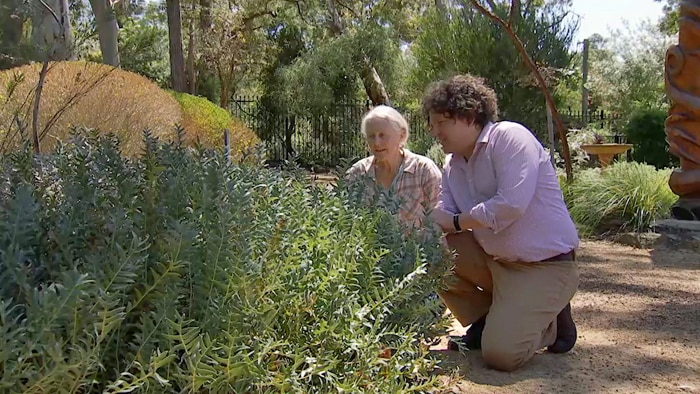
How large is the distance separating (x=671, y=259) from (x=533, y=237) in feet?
13.2

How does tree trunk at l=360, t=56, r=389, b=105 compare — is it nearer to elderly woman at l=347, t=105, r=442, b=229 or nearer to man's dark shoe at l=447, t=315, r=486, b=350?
elderly woman at l=347, t=105, r=442, b=229

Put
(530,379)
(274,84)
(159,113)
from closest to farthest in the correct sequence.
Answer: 1. (530,379)
2. (159,113)
3. (274,84)

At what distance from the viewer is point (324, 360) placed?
2059mm

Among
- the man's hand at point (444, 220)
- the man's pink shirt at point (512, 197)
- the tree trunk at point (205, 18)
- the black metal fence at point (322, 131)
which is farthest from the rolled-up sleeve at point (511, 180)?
the tree trunk at point (205, 18)

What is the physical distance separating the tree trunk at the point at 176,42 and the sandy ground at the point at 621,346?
11.0 m

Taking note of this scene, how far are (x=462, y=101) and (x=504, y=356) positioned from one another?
1213mm

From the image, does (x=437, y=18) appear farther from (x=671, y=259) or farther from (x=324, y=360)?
(x=324, y=360)

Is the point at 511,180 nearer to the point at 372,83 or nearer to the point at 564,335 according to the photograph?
the point at 564,335

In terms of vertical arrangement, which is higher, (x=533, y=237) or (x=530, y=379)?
(x=533, y=237)

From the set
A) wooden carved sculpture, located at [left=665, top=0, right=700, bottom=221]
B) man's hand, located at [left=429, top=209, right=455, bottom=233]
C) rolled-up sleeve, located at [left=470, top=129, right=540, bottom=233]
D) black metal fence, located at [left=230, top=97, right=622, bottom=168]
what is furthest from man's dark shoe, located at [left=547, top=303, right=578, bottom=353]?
black metal fence, located at [left=230, top=97, right=622, bottom=168]

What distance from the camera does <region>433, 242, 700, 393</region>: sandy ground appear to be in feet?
10.8

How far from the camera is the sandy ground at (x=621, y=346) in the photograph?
3307mm

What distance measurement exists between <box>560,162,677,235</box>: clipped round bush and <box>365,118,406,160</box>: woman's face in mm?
4770

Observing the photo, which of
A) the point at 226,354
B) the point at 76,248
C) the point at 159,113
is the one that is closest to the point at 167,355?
the point at 226,354
